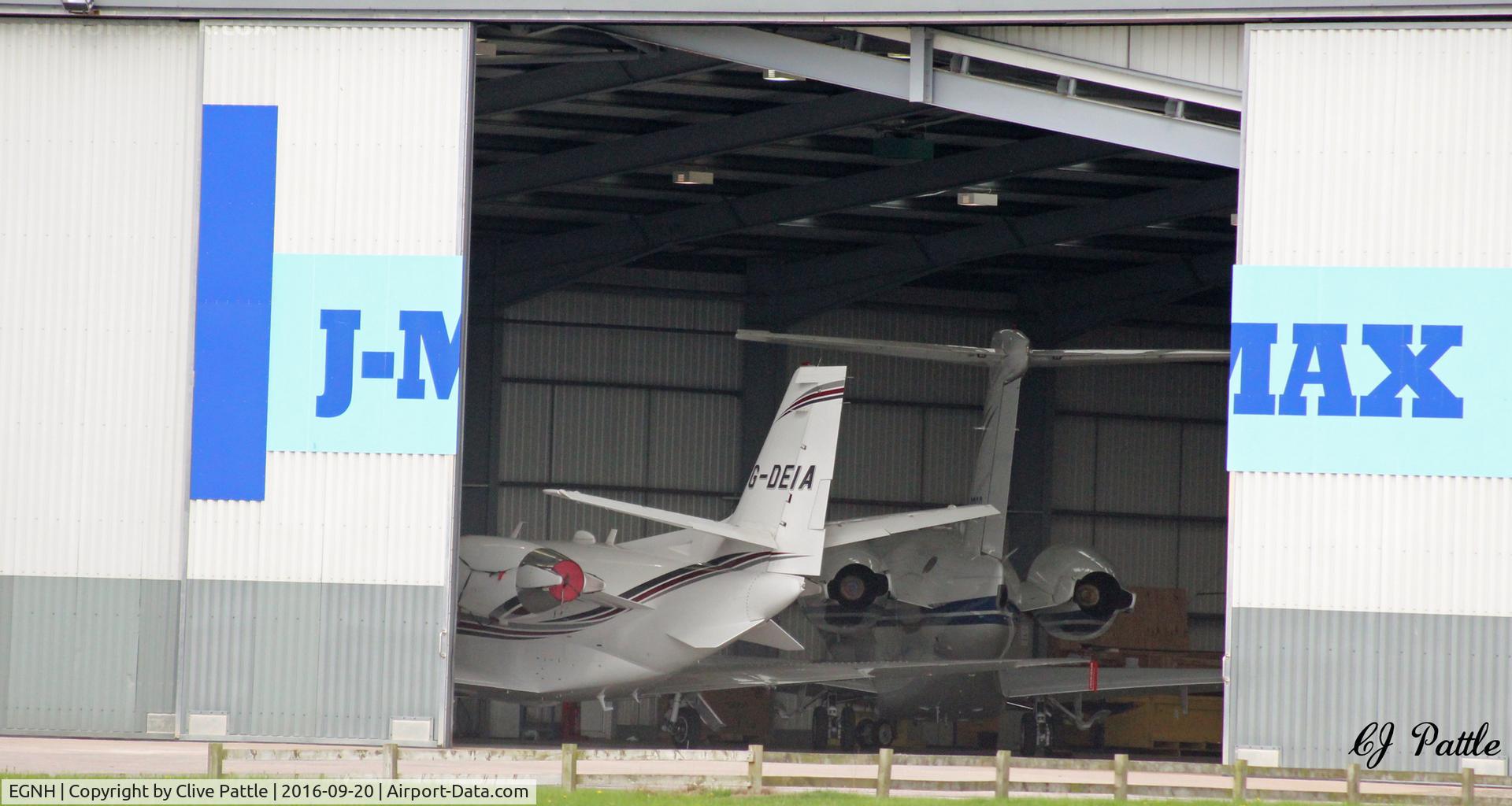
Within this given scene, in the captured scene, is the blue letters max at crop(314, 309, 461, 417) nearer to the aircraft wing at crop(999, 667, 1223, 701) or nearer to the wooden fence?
the wooden fence

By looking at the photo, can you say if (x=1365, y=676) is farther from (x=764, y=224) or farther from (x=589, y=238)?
(x=589, y=238)

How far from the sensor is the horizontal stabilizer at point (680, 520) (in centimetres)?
1938

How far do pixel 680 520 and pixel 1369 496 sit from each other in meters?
8.33

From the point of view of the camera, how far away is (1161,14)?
1636cm

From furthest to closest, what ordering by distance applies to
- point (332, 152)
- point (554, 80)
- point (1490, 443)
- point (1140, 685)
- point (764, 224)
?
point (764, 224) < point (1140, 685) < point (554, 80) < point (332, 152) < point (1490, 443)

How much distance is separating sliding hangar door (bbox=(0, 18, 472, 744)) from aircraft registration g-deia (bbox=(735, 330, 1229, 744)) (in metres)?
11.0

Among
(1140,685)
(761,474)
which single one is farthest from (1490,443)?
(1140,685)

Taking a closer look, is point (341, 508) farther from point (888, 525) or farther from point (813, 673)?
point (813, 673)

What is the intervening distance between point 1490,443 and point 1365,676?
252 centimetres

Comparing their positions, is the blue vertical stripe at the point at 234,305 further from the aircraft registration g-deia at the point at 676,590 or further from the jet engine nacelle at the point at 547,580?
the aircraft registration g-deia at the point at 676,590

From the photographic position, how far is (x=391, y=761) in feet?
42.9

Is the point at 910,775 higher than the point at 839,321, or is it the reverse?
the point at 839,321

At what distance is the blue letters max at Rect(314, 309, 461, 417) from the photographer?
1697 cm

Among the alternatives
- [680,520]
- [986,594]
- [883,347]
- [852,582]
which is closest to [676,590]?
[680,520]
